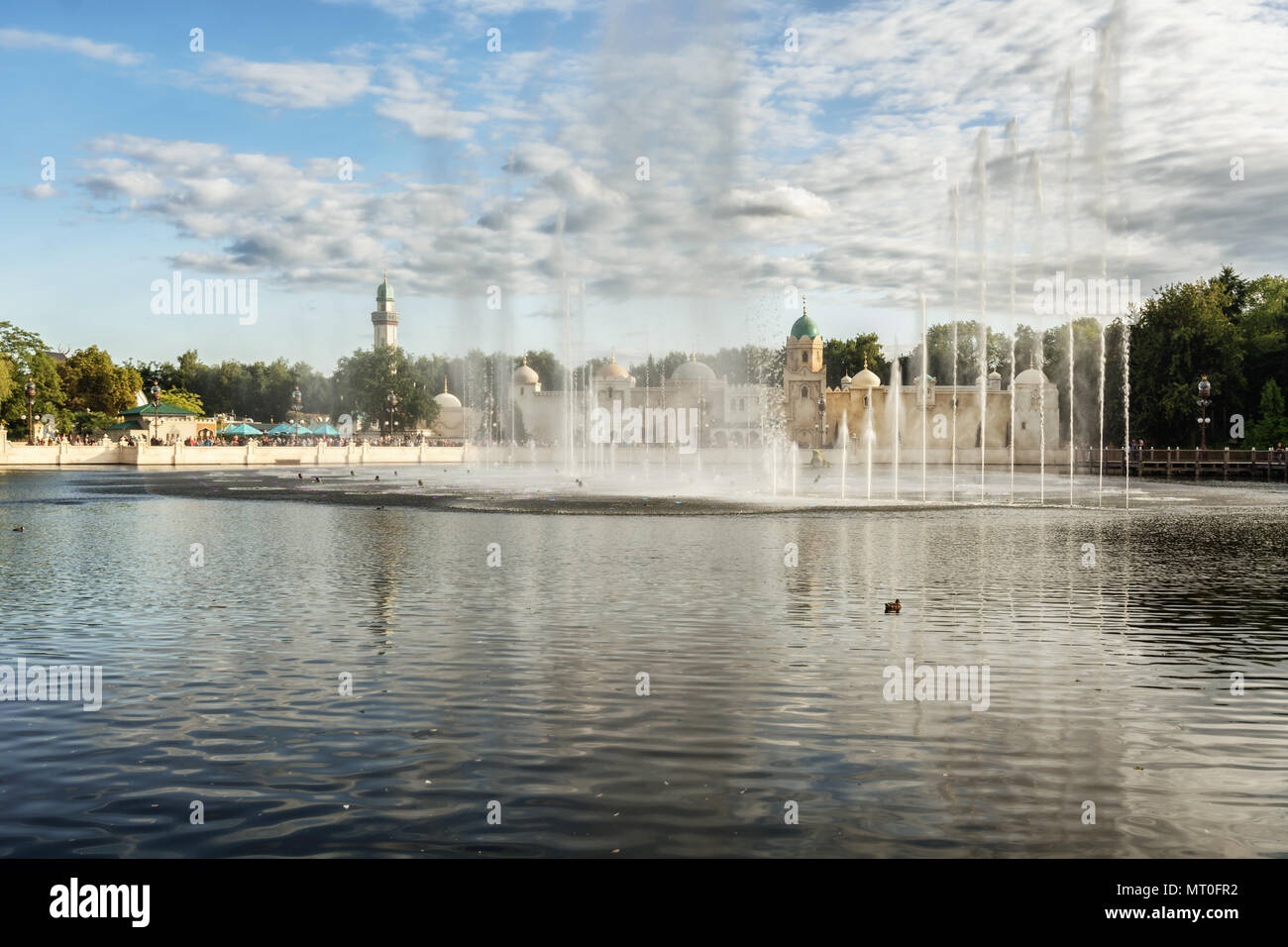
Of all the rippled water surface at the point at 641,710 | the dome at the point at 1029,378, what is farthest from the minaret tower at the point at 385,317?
the rippled water surface at the point at 641,710

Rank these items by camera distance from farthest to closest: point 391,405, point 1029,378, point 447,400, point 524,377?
1. point 447,400
2. point 524,377
3. point 391,405
4. point 1029,378

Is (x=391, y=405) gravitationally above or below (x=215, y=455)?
above

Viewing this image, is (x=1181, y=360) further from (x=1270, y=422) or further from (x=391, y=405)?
(x=391, y=405)

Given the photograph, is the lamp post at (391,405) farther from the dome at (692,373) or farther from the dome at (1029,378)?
the dome at (1029,378)

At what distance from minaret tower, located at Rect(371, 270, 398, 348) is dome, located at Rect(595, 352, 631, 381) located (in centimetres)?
3938

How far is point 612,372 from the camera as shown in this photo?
13650 cm

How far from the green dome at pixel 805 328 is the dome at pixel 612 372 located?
28064 mm

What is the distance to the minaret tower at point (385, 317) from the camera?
162 meters

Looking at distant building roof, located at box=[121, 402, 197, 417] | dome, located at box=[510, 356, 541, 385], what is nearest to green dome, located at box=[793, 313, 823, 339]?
dome, located at box=[510, 356, 541, 385]

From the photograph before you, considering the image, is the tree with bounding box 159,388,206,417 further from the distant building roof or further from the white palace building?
the white palace building

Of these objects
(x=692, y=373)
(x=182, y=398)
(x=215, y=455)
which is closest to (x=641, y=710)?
(x=215, y=455)

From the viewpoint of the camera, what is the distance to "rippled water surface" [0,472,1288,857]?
21.5 ft

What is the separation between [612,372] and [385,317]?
146 ft
